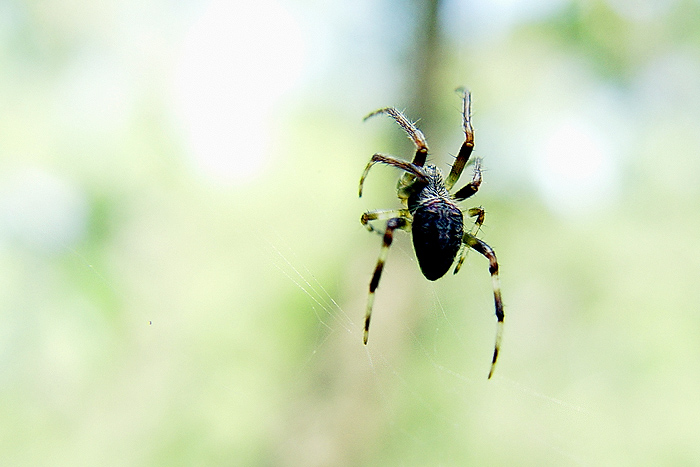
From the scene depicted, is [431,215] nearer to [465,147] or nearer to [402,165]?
[402,165]

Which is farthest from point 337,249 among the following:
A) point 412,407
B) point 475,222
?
point 475,222

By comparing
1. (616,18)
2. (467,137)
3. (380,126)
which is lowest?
(380,126)

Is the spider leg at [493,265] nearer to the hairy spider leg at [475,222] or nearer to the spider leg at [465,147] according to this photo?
the hairy spider leg at [475,222]

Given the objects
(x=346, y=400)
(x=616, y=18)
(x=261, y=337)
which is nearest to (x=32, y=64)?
(x=261, y=337)

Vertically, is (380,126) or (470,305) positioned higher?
(380,126)

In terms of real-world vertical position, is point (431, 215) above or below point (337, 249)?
above

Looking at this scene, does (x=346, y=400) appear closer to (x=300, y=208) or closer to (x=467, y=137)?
(x=300, y=208)

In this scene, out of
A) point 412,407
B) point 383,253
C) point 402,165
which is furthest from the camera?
point 412,407

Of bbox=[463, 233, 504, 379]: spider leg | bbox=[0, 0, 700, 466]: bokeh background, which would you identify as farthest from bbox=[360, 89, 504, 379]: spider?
bbox=[0, 0, 700, 466]: bokeh background
